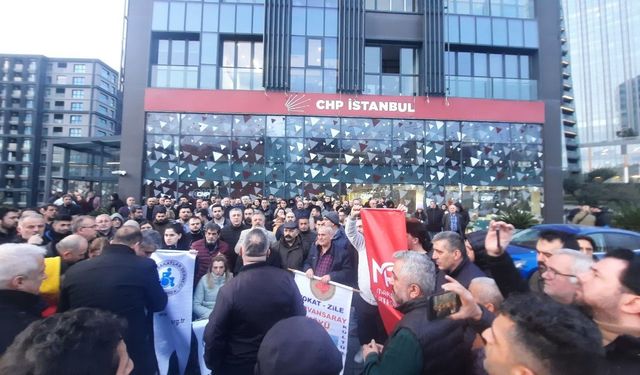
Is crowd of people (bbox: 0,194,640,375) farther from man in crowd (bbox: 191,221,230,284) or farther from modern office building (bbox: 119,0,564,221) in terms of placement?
modern office building (bbox: 119,0,564,221)

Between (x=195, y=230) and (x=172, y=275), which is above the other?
(x=195, y=230)

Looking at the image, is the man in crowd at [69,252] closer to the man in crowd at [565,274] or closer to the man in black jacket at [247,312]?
the man in black jacket at [247,312]

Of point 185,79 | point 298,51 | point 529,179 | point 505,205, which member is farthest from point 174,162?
point 529,179

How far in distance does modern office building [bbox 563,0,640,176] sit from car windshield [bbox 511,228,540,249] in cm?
10627

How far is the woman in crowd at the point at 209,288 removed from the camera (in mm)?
4359

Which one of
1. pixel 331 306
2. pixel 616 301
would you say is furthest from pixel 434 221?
pixel 616 301

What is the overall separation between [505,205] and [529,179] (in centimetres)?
184

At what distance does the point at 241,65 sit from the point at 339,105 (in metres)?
5.12

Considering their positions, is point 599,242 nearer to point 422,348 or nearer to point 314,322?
point 422,348

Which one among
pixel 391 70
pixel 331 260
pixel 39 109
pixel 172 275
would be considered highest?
pixel 39 109

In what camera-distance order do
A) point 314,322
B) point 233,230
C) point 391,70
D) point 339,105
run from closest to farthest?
point 314,322, point 233,230, point 339,105, point 391,70

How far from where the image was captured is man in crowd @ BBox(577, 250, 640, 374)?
5.93ft

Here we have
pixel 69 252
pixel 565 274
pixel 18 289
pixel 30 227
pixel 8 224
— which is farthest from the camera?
pixel 8 224

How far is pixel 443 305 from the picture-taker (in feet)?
6.29
